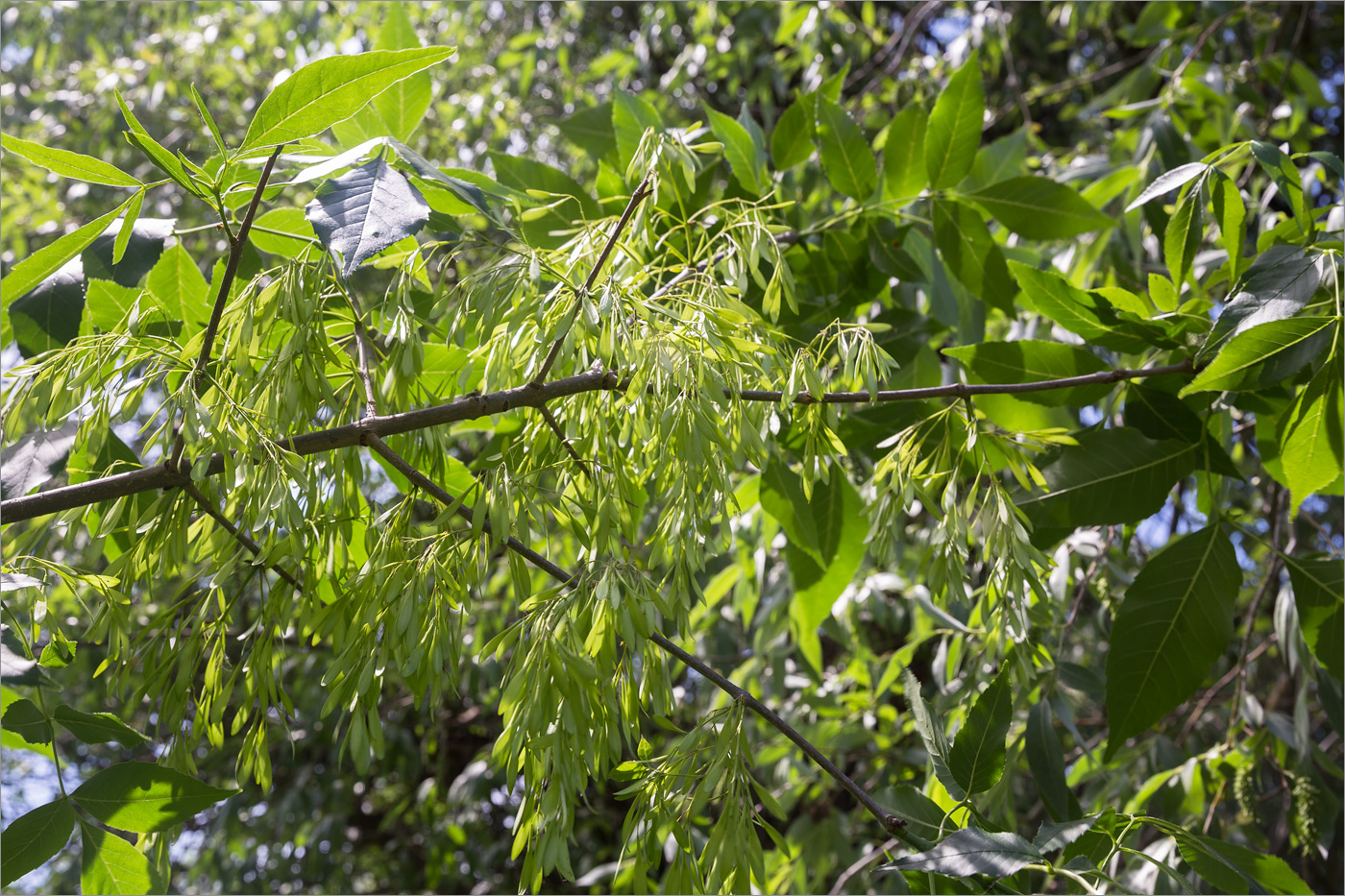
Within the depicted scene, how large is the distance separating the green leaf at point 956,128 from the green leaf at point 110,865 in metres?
0.90

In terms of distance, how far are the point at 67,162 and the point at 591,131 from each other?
0.60 meters

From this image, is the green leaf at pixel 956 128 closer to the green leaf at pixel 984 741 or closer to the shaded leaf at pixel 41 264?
the green leaf at pixel 984 741

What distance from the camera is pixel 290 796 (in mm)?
2621

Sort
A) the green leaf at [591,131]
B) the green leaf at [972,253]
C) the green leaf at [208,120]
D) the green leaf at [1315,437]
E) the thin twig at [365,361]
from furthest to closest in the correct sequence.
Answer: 1. the green leaf at [591,131]
2. the green leaf at [972,253]
3. the green leaf at [1315,437]
4. the thin twig at [365,361]
5. the green leaf at [208,120]

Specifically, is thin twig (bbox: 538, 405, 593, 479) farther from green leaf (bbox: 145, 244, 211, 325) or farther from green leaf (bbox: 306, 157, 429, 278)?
green leaf (bbox: 145, 244, 211, 325)

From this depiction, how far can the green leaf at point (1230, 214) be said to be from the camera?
2.65 ft

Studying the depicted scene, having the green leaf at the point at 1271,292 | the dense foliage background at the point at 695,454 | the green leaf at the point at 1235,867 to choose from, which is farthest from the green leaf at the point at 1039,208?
the green leaf at the point at 1235,867

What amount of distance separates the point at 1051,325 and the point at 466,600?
3.71 feet

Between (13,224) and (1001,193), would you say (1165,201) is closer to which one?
(1001,193)

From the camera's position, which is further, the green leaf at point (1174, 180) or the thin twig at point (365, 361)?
the green leaf at point (1174, 180)

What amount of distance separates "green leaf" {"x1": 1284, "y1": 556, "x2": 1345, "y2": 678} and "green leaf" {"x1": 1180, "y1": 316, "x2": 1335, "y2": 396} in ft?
0.74

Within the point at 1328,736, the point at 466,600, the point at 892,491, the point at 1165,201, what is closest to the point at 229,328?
the point at 466,600

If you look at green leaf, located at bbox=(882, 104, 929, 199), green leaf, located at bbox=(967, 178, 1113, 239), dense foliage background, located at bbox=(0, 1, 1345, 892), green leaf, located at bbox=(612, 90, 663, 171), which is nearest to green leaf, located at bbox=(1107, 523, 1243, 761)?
dense foliage background, located at bbox=(0, 1, 1345, 892)

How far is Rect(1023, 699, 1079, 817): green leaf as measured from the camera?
93 centimetres
